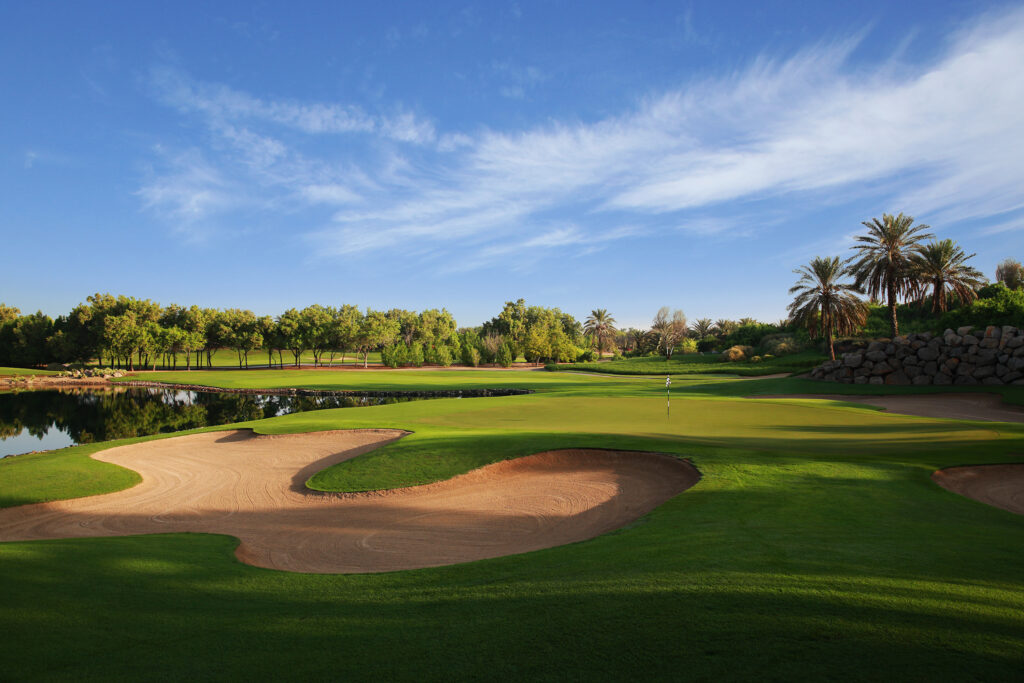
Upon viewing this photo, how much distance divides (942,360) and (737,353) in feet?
105

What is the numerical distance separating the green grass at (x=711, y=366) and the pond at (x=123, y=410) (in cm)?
2846

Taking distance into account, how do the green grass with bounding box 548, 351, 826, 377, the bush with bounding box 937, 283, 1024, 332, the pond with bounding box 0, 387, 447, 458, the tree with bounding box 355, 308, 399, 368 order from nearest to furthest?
1. the pond with bounding box 0, 387, 447, 458
2. the bush with bounding box 937, 283, 1024, 332
3. the green grass with bounding box 548, 351, 826, 377
4. the tree with bounding box 355, 308, 399, 368

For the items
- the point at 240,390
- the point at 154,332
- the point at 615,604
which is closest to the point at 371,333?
the point at 154,332

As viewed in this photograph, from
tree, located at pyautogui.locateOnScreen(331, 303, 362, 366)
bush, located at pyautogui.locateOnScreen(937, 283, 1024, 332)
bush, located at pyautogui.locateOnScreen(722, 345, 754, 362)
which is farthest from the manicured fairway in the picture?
tree, located at pyautogui.locateOnScreen(331, 303, 362, 366)

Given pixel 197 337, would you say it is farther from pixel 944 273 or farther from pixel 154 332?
pixel 944 273

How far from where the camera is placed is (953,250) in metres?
34.9

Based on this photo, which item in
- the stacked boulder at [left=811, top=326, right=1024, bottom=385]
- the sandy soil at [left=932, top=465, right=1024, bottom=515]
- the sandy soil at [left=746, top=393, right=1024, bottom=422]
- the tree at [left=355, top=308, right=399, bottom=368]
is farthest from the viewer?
the tree at [left=355, top=308, right=399, bottom=368]

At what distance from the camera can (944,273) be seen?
116 ft

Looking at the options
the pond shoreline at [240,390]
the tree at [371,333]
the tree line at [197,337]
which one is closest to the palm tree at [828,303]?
the pond shoreline at [240,390]

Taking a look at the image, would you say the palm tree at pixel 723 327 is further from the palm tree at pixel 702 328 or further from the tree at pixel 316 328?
the tree at pixel 316 328

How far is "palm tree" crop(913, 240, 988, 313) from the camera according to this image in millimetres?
34656

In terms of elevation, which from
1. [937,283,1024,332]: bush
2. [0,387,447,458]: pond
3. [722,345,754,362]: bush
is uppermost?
[937,283,1024,332]: bush

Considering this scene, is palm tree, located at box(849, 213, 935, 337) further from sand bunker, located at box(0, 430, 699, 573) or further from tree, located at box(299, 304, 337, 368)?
tree, located at box(299, 304, 337, 368)

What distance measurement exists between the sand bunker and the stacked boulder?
27.3m
